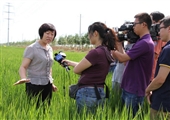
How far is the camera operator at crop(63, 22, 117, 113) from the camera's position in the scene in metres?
1.82

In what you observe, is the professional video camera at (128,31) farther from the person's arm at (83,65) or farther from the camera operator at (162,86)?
the person's arm at (83,65)

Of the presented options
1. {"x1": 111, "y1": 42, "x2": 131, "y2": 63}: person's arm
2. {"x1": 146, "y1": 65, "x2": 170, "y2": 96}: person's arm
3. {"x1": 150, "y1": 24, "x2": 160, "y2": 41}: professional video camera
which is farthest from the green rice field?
{"x1": 150, "y1": 24, "x2": 160, "y2": 41}: professional video camera

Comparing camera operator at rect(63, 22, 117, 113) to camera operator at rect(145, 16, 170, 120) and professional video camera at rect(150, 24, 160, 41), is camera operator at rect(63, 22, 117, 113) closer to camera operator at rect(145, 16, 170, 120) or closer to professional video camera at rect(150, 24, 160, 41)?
camera operator at rect(145, 16, 170, 120)

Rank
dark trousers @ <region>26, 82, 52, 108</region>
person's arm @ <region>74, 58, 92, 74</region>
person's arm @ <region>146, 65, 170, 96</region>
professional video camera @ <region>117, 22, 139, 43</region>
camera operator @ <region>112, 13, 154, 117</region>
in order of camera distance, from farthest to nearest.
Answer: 1. dark trousers @ <region>26, 82, 52, 108</region>
2. professional video camera @ <region>117, 22, 139, 43</region>
3. camera operator @ <region>112, 13, 154, 117</region>
4. person's arm @ <region>74, 58, 92, 74</region>
5. person's arm @ <region>146, 65, 170, 96</region>

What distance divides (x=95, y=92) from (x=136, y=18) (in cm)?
79

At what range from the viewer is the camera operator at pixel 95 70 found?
1.82 meters

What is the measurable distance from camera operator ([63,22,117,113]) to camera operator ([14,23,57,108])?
0.57m

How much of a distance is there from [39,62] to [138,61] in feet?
3.10

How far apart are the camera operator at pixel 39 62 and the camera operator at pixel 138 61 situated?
2.24 ft

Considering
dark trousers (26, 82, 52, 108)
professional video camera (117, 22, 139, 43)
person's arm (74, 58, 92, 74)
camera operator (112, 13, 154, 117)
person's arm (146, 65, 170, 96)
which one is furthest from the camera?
dark trousers (26, 82, 52, 108)

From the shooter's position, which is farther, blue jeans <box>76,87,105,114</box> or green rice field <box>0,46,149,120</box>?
blue jeans <box>76,87,105,114</box>

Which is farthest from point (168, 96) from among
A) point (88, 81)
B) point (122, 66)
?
point (122, 66)

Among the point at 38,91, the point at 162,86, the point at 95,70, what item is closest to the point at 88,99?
the point at 95,70

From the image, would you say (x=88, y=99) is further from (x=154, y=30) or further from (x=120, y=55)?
(x=154, y=30)
